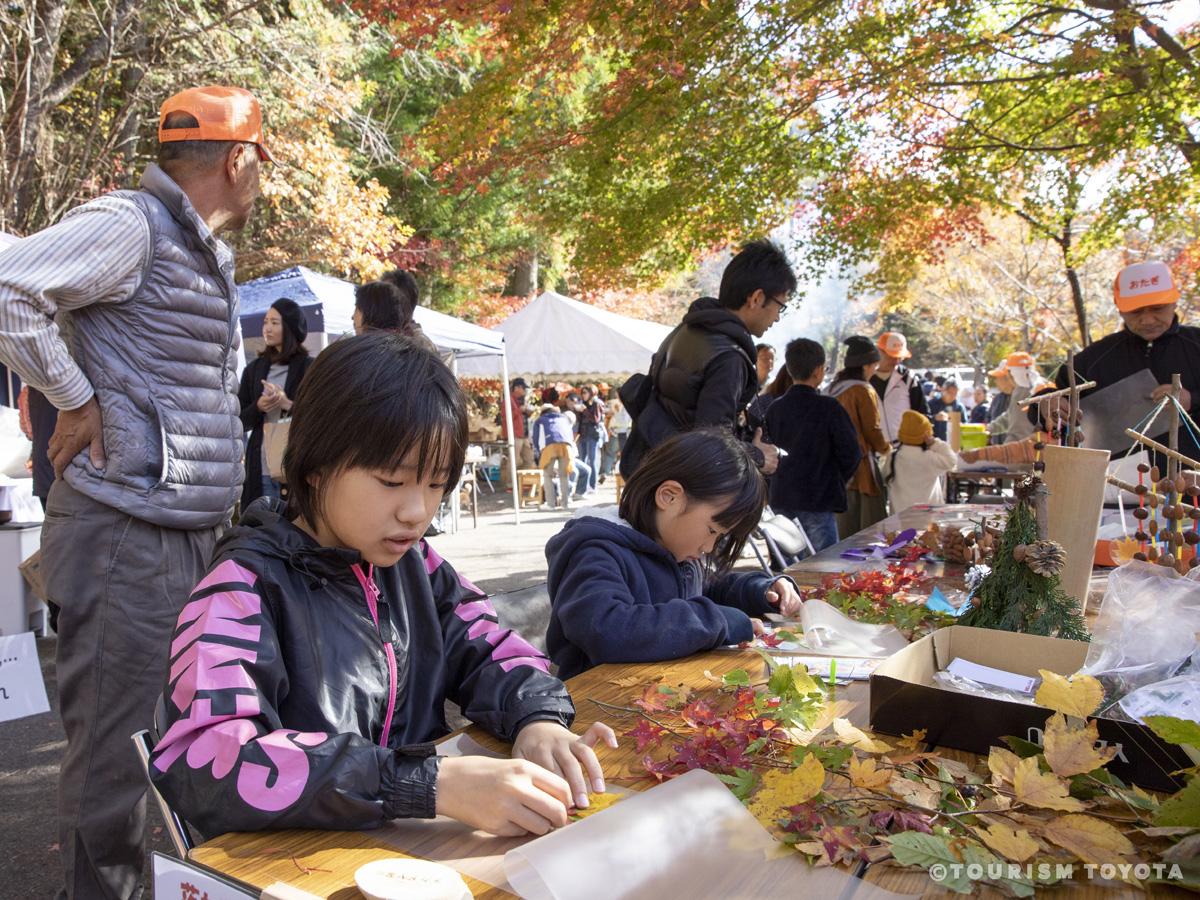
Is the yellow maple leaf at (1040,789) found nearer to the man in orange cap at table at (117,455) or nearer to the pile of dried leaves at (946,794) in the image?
the pile of dried leaves at (946,794)

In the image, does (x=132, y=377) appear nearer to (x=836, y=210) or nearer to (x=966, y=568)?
(x=966, y=568)

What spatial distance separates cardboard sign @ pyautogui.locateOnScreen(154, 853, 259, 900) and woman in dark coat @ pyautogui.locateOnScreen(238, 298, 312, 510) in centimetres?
363

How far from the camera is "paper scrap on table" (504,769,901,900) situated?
3.05ft

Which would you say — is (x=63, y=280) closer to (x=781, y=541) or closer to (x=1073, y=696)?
(x=1073, y=696)

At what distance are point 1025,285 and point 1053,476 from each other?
23.4 metres

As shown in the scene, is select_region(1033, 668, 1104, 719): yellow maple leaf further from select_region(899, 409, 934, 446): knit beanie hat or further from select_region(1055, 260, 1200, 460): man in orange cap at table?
select_region(899, 409, 934, 446): knit beanie hat

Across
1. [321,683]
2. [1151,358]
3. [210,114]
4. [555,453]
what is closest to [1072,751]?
[321,683]

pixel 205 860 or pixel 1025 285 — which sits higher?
pixel 1025 285

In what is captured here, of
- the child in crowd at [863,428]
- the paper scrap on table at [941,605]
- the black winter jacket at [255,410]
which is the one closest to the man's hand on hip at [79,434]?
the paper scrap on table at [941,605]

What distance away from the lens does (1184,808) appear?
1.00 m

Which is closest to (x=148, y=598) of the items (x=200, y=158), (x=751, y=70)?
(x=200, y=158)

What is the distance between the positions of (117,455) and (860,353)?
535 centimetres

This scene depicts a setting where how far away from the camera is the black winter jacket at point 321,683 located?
108 cm

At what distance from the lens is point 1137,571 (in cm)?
168
